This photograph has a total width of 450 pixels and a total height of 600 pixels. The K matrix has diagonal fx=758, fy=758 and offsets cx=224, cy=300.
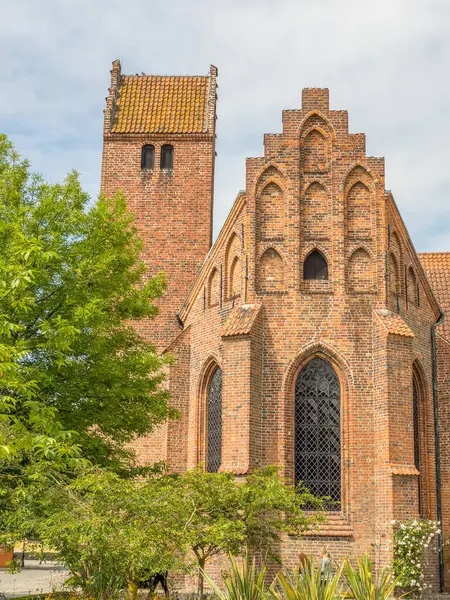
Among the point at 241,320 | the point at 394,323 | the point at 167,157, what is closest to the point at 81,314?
the point at 241,320

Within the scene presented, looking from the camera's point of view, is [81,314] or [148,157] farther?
[148,157]

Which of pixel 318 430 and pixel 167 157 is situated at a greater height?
pixel 167 157

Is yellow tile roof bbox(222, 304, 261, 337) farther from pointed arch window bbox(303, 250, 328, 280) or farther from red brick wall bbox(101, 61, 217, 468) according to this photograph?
red brick wall bbox(101, 61, 217, 468)

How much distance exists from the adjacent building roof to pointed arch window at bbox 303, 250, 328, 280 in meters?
7.29

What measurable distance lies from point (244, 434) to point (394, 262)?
6.46 meters

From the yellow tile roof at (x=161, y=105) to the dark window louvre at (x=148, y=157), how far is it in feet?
2.08

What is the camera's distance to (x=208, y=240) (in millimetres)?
27266

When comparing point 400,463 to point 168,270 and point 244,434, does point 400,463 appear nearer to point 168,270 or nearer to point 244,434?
point 244,434

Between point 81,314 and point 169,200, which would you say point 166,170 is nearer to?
point 169,200

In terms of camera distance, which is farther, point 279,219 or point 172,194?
point 172,194

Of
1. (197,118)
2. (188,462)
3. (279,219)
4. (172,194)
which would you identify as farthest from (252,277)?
(197,118)

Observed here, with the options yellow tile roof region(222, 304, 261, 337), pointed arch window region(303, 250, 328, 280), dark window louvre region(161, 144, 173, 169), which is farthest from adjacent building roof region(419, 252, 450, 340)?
dark window louvre region(161, 144, 173, 169)

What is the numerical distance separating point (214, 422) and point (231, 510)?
250 inches

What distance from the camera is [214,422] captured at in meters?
20.8
